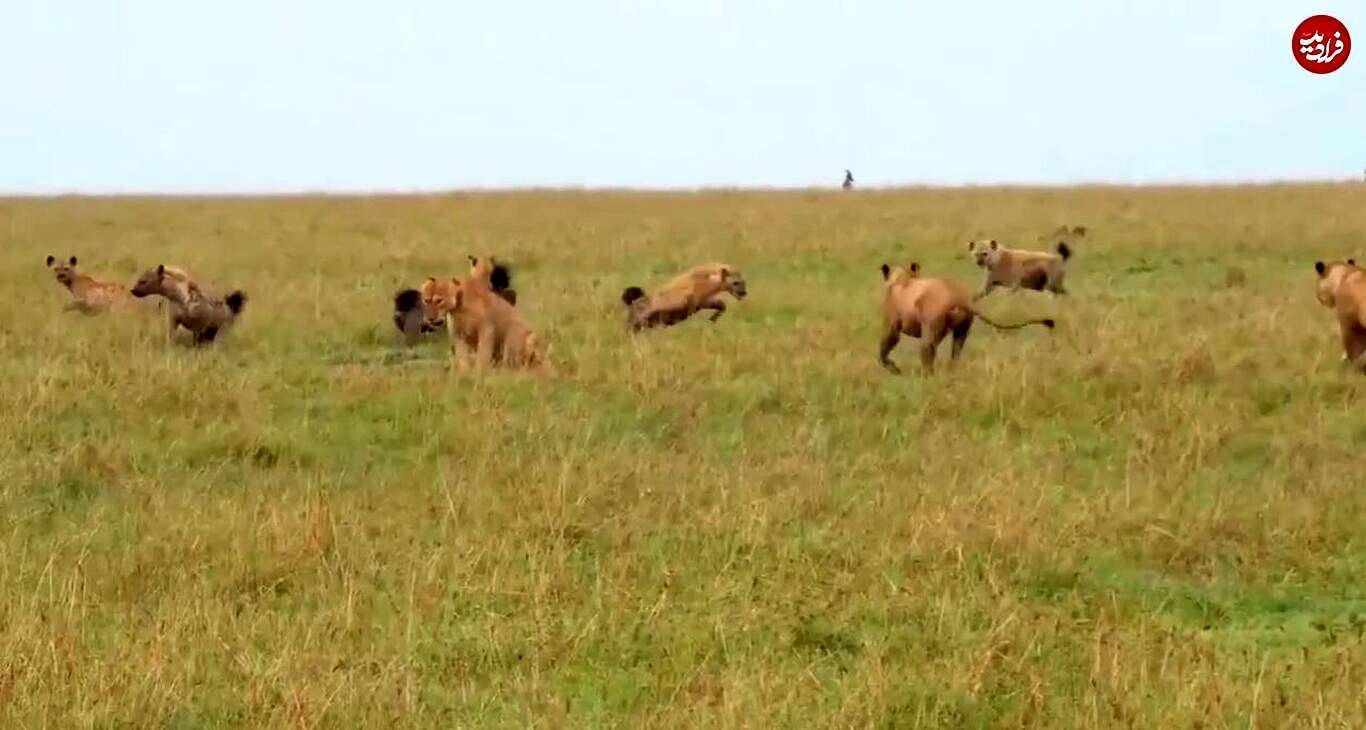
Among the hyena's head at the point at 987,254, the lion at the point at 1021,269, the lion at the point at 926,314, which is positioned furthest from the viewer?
the hyena's head at the point at 987,254

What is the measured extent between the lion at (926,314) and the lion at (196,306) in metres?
5.27

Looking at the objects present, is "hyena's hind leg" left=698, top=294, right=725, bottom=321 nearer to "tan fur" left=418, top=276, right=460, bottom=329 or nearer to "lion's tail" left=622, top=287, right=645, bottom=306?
"lion's tail" left=622, top=287, right=645, bottom=306

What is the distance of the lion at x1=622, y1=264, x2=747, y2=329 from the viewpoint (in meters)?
14.4

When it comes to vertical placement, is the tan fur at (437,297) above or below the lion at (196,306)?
above

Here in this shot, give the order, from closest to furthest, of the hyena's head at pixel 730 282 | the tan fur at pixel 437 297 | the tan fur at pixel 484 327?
the tan fur at pixel 484 327, the tan fur at pixel 437 297, the hyena's head at pixel 730 282

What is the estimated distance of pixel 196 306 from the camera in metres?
13.4

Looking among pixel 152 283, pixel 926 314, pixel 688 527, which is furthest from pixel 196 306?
pixel 688 527

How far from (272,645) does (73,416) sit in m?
4.88

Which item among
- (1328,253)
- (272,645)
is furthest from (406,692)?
(1328,253)

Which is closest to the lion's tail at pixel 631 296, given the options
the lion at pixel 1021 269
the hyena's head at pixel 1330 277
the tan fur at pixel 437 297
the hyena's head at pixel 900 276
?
the tan fur at pixel 437 297

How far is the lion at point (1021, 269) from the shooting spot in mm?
17688

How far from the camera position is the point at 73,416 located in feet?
31.3

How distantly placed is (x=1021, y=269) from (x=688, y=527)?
38.7ft

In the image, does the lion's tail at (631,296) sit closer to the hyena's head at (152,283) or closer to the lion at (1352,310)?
the hyena's head at (152,283)
